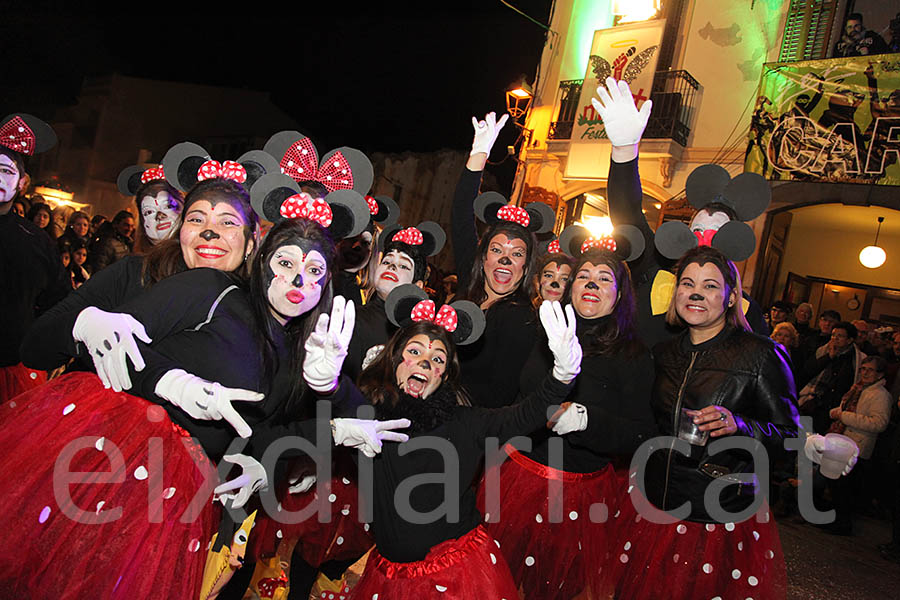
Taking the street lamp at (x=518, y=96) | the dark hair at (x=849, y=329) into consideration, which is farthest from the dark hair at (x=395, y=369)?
the street lamp at (x=518, y=96)

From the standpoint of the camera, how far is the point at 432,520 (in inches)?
104

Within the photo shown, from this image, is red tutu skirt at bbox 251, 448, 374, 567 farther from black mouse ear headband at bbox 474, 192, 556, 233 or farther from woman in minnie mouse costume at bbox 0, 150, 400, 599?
black mouse ear headband at bbox 474, 192, 556, 233

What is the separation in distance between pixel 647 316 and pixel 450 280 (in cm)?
672

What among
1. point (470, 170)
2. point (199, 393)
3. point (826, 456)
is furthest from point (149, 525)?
point (470, 170)

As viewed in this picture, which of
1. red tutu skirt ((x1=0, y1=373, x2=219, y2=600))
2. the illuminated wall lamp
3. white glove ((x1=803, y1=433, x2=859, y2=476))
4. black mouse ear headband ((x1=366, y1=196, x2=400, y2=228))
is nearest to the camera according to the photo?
red tutu skirt ((x1=0, y1=373, x2=219, y2=600))

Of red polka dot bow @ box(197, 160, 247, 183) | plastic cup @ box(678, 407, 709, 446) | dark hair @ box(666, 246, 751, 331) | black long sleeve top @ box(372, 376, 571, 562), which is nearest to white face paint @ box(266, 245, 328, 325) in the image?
red polka dot bow @ box(197, 160, 247, 183)

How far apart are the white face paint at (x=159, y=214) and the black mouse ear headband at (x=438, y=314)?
131 centimetres

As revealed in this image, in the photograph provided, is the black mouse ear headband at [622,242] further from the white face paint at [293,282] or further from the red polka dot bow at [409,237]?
the white face paint at [293,282]

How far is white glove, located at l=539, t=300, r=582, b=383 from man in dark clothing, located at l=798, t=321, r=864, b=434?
215 inches

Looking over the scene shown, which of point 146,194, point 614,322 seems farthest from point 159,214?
point 614,322

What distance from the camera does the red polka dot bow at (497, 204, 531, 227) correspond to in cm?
392

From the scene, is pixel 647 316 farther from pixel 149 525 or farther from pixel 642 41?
pixel 642 41

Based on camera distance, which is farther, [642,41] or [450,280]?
[642,41]

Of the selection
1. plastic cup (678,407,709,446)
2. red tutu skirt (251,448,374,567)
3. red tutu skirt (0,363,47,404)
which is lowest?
red tutu skirt (251,448,374,567)
